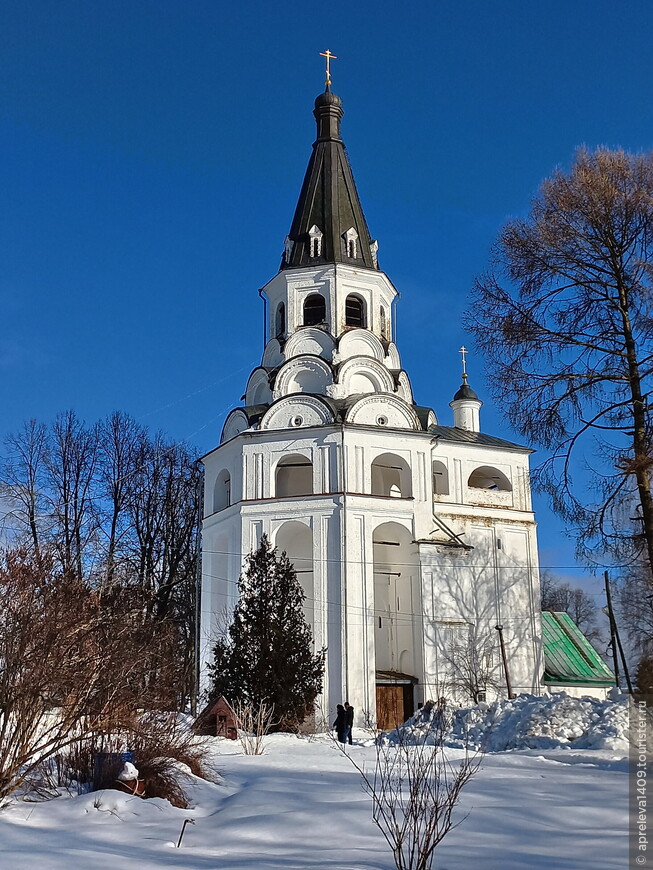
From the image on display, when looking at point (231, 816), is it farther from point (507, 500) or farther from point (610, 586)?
point (610, 586)

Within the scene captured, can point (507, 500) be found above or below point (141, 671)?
above

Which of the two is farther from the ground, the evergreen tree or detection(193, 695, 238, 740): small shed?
the evergreen tree

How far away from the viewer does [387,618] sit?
30.5m

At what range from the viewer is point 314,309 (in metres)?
33.6

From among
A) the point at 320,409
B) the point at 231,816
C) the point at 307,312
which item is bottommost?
the point at 231,816

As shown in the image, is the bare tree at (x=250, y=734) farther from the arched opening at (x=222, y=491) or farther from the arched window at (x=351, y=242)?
the arched window at (x=351, y=242)

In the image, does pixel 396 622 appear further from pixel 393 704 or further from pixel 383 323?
pixel 383 323

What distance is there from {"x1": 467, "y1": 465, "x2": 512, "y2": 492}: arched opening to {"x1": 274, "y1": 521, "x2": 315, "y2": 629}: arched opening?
21.3 ft

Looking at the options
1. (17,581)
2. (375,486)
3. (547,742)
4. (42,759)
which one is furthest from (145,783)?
(375,486)

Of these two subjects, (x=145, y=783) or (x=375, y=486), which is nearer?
(x=145, y=783)

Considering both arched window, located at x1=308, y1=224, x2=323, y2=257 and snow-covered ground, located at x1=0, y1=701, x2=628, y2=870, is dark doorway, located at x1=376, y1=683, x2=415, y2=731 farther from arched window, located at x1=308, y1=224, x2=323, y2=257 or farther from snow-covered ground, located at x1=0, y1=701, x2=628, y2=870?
snow-covered ground, located at x1=0, y1=701, x2=628, y2=870

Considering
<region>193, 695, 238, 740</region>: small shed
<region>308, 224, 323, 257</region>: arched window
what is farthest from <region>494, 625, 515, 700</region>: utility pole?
<region>308, 224, 323, 257</region>: arched window

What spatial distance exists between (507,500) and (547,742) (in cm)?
1787

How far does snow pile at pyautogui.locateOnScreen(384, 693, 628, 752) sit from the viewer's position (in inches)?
602
